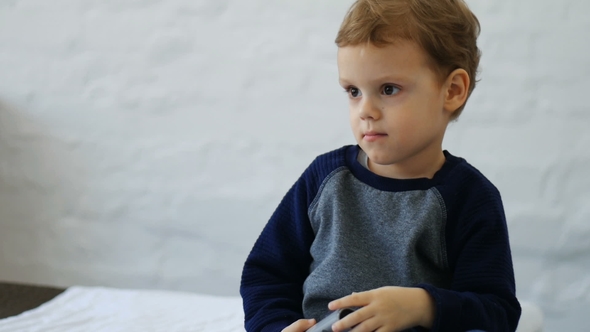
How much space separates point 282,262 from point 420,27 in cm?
41

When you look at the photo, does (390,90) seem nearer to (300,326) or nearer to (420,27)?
(420,27)

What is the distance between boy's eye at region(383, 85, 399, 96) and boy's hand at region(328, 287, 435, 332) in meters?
0.26

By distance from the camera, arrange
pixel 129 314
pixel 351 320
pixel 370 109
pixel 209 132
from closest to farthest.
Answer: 1. pixel 351 320
2. pixel 370 109
3. pixel 129 314
4. pixel 209 132

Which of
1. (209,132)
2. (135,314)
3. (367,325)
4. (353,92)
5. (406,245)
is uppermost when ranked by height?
(209,132)

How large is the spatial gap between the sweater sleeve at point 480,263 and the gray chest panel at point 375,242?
0.03m

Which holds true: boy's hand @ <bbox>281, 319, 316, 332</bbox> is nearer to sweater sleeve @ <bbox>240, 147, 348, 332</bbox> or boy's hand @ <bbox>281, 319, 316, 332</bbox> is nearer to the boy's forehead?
sweater sleeve @ <bbox>240, 147, 348, 332</bbox>

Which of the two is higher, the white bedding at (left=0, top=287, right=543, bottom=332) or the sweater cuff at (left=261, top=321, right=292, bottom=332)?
the white bedding at (left=0, top=287, right=543, bottom=332)

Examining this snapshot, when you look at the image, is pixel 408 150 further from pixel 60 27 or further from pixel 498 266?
pixel 60 27

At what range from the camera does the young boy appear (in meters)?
0.97

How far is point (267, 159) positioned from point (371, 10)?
1.16 metres

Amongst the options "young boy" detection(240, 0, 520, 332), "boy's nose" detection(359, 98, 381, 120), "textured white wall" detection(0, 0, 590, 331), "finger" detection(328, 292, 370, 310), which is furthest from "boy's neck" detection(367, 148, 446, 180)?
"textured white wall" detection(0, 0, 590, 331)

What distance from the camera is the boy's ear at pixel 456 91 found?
104cm

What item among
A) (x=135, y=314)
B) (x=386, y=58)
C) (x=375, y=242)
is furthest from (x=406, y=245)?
(x=135, y=314)

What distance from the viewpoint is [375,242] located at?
3.43 ft
